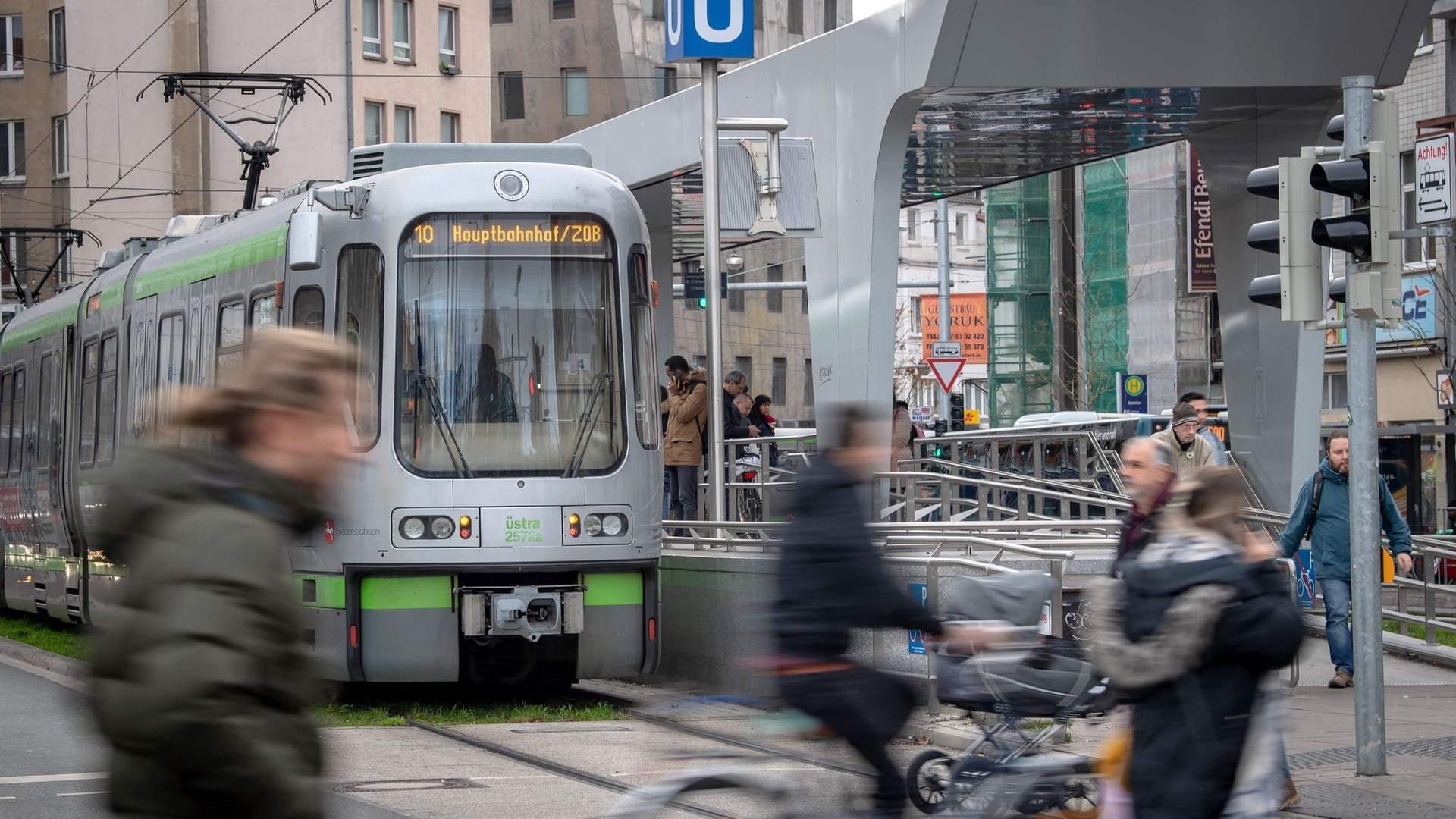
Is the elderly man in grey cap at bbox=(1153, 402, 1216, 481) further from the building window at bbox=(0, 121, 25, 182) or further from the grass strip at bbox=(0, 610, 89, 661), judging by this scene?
the building window at bbox=(0, 121, 25, 182)

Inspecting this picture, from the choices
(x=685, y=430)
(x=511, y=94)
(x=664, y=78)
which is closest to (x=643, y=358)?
(x=685, y=430)


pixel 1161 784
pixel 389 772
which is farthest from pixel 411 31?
pixel 1161 784

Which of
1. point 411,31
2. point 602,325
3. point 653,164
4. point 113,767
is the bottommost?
point 113,767

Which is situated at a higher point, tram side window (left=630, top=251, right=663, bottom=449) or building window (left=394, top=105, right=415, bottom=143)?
building window (left=394, top=105, right=415, bottom=143)

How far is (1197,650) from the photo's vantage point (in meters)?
5.36

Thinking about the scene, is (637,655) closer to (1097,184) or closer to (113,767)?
(113,767)

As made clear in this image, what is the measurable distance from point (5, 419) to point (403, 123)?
3679cm

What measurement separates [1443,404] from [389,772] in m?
27.6

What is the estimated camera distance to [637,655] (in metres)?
12.5

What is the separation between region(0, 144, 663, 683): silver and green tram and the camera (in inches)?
476

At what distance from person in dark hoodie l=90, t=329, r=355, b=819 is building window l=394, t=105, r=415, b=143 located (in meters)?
54.6

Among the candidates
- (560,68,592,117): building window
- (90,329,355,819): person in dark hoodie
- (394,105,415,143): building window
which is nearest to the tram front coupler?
(90,329,355,819): person in dark hoodie

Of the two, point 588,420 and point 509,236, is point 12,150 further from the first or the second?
point 588,420

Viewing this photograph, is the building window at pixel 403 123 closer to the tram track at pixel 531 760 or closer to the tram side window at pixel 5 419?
the tram side window at pixel 5 419
